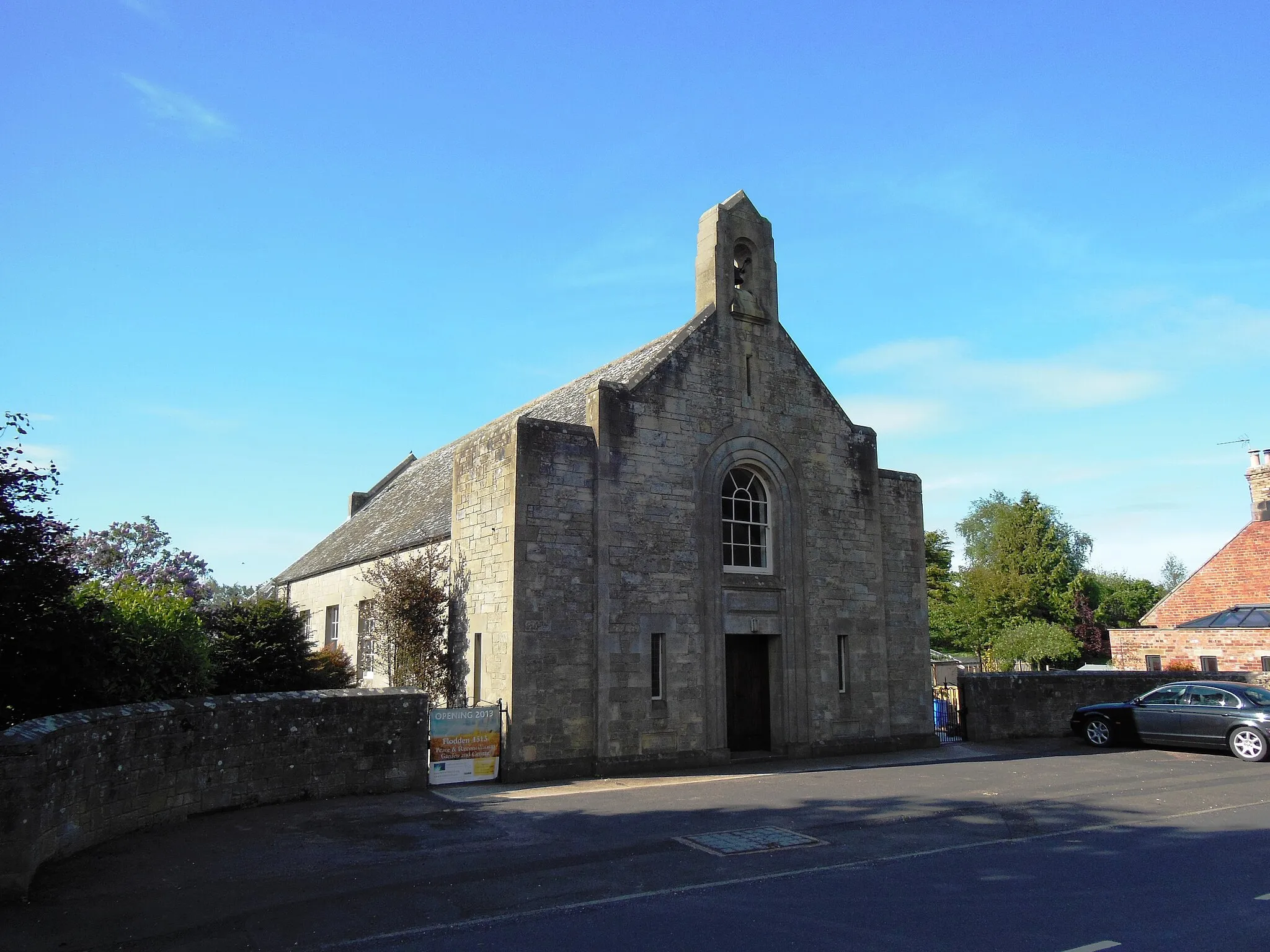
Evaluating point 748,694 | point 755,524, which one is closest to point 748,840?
point 748,694

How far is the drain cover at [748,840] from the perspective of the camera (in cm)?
927

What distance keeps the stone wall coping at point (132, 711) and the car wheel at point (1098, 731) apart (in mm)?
14555

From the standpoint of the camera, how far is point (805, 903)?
289 inches

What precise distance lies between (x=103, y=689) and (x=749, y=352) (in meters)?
12.2

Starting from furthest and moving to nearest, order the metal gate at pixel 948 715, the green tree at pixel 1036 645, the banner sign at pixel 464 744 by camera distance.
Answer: the green tree at pixel 1036 645, the metal gate at pixel 948 715, the banner sign at pixel 464 744

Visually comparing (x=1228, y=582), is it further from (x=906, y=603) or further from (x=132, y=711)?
(x=132, y=711)

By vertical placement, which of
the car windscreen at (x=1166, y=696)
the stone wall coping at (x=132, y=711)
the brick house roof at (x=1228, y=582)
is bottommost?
the car windscreen at (x=1166, y=696)

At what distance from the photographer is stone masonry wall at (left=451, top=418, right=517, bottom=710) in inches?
571

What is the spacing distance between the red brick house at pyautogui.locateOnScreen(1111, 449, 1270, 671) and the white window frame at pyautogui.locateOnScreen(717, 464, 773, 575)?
20949 millimetres

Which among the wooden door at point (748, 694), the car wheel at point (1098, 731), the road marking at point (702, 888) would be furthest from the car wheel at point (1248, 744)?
the wooden door at point (748, 694)

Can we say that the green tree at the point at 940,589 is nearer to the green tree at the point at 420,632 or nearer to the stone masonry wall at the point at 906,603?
the stone masonry wall at the point at 906,603

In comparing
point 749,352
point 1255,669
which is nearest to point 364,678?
point 749,352

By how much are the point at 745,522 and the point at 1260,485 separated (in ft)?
87.7

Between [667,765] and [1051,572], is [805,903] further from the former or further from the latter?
[1051,572]
